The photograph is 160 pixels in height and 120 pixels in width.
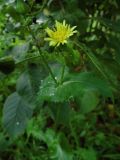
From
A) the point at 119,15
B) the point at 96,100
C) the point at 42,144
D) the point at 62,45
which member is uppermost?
the point at 62,45

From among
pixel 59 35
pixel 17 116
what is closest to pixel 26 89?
pixel 17 116

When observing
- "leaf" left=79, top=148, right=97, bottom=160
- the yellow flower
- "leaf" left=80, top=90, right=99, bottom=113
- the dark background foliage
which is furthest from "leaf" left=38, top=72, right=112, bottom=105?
"leaf" left=79, top=148, right=97, bottom=160

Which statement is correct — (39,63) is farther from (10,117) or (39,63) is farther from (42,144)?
(42,144)

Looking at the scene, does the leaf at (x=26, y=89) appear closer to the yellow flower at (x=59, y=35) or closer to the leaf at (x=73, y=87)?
the leaf at (x=73, y=87)

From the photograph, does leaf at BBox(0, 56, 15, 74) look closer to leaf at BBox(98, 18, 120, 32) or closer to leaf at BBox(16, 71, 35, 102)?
leaf at BBox(16, 71, 35, 102)

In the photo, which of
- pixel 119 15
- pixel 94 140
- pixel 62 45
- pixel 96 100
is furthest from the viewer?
pixel 94 140

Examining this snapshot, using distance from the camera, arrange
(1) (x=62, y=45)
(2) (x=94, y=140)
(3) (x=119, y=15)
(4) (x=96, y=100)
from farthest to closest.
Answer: (2) (x=94, y=140)
(3) (x=119, y=15)
(4) (x=96, y=100)
(1) (x=62, y=45)

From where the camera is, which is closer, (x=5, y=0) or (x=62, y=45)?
(x=62, y=45)

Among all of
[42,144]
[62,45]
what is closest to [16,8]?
[62,45]

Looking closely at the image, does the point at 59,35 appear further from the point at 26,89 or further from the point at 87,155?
the point at 87,155
